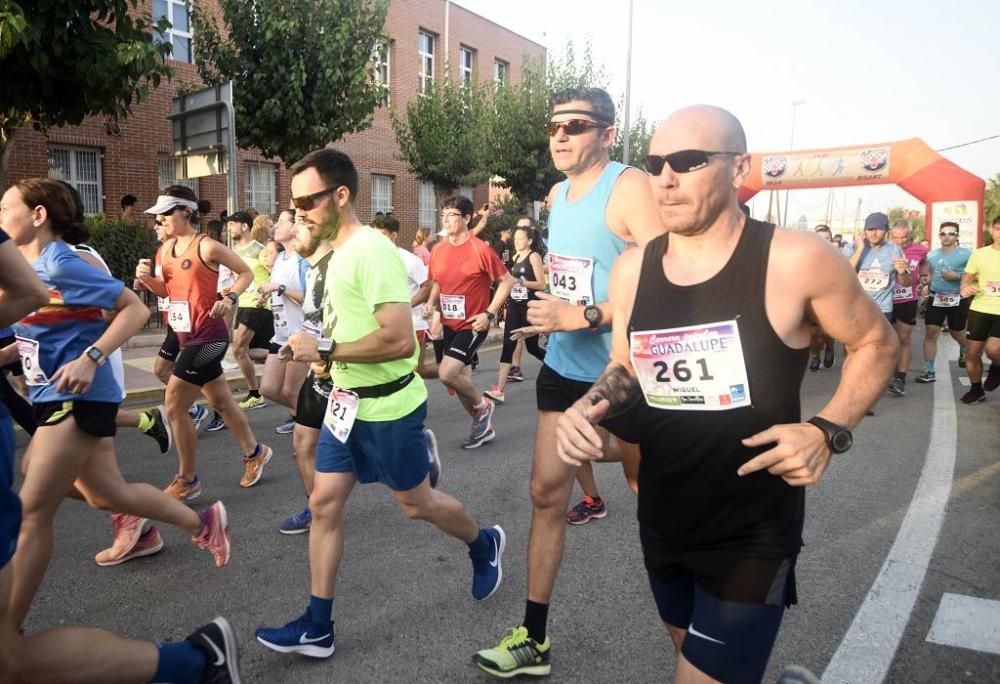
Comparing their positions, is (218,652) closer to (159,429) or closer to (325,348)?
(325,348)

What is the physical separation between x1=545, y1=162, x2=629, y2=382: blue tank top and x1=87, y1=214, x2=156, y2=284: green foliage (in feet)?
37.3

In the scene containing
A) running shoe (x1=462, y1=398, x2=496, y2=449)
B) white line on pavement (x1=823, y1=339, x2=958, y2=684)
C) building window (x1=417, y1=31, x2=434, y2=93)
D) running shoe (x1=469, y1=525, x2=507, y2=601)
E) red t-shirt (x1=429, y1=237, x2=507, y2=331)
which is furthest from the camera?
building window (x1=417, y1=31, x2=434, y2=93)

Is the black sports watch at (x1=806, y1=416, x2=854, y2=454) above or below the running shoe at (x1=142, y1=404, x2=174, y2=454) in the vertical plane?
above

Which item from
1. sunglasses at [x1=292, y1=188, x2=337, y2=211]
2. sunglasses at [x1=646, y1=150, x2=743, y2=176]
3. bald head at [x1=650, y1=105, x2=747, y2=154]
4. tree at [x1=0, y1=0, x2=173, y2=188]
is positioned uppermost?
tree at [x1=0, y1=0, x2=173, y2=188]

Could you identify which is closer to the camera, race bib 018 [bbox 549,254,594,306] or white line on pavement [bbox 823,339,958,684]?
white line on pavement [bbox 823,339,958,684]

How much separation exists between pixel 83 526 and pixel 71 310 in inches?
68.4

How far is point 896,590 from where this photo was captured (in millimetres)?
3514

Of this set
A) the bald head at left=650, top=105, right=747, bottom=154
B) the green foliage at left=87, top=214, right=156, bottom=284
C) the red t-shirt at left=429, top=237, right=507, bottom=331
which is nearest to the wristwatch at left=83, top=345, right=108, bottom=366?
the bald head at left=650, top=105, right=747, bottom=154

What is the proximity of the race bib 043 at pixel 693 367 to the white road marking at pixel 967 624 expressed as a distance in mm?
2000

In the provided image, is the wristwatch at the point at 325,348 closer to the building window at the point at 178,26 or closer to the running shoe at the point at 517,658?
the running shoe at the point at 517,658

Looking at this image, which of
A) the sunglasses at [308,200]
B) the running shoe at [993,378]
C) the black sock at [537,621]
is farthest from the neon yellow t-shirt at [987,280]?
the sunglasses at [308,200]

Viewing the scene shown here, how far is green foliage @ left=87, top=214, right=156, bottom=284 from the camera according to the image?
12.5 meters

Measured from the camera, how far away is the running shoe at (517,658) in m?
2.75

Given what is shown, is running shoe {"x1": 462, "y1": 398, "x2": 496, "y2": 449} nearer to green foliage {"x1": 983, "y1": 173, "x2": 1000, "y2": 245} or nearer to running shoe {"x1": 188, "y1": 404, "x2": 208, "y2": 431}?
running shoe {"x1": 188, "y1": 404, "x2": 208, "y2": 431}
